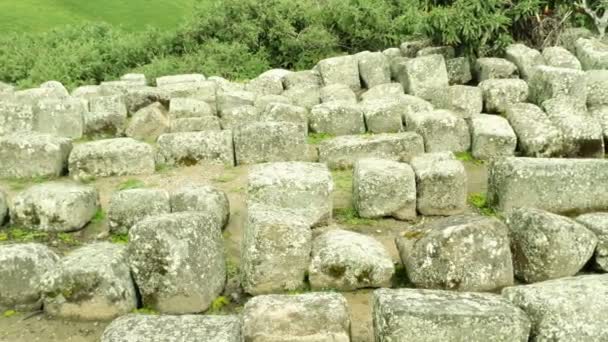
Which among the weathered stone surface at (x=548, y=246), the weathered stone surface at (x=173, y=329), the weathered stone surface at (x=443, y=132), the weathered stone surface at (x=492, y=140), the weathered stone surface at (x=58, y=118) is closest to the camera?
the weathered stone surface at (x=173, y=329)

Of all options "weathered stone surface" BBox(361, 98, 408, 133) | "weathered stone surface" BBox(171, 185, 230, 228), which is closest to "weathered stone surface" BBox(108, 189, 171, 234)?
"weathered stone surface" BBox(171, 185, 230, 228)

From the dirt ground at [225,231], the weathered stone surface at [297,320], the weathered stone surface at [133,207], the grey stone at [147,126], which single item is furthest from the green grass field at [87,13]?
the weathered stone surface at [297,320]

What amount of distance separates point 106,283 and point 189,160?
4.48m

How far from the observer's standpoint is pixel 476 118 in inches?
450

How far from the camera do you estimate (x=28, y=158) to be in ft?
35.2

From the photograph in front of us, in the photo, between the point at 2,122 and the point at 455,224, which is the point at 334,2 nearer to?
the point at 2,122

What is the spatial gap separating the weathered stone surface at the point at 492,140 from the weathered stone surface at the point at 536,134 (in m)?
0.16

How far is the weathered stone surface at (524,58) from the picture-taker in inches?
542

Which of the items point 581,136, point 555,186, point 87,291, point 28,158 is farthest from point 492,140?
point 28,158

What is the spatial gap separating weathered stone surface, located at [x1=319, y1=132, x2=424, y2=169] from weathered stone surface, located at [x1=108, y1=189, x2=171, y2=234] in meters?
3.04

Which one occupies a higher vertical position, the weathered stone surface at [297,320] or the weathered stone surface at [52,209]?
the weathered stone surface at [52,209]

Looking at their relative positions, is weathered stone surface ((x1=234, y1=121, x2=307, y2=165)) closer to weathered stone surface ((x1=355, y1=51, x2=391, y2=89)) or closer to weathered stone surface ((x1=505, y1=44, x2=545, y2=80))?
weathered stone surface ((x1=355, y1=51, x2=391, y2=89))

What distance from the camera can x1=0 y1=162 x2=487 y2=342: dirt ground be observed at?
21.8 feet

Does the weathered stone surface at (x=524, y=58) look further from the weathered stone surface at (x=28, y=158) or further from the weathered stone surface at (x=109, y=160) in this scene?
the weathered stone surface at (x=28, y=158)
